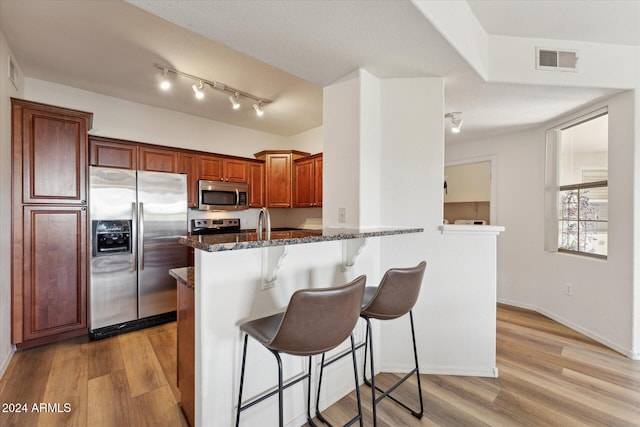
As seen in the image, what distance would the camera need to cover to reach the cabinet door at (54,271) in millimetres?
2498

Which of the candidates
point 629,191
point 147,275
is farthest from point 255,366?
point 629,191

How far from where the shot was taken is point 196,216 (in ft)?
12.8

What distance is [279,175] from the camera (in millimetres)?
4516

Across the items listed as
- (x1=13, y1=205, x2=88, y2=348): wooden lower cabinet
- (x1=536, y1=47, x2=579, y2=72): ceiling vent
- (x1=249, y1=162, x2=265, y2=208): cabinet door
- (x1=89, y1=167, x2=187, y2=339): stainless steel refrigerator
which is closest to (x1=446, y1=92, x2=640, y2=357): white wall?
(x1=536, y1=47, x2=579, y2=72): ceiling vent

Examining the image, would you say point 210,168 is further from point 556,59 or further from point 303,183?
point 556,59

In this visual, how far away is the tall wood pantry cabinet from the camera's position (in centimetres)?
245

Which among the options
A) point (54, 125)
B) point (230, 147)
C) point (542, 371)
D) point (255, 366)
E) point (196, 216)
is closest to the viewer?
point (255, 366)

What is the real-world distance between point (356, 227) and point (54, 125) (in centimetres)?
298

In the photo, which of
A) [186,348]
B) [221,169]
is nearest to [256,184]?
[221,169]

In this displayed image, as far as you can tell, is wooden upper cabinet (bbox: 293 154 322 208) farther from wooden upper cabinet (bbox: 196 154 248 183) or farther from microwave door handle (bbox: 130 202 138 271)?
microwave door handle (bbox: 130 202 138 271)

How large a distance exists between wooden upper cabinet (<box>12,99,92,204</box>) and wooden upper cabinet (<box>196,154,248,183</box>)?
4.13 feet

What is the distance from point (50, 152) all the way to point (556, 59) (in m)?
4.61

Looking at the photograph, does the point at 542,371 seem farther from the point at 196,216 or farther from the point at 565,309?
the point at 196,216

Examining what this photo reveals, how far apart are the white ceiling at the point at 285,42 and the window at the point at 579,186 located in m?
0.36
